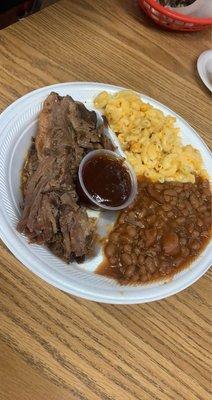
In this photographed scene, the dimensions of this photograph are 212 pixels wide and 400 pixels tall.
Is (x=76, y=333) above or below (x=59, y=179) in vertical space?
below

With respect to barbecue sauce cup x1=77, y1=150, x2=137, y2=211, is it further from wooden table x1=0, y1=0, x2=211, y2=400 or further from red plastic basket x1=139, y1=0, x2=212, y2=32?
red plastic basket x1=139, y1=0, x2=212, y2=32

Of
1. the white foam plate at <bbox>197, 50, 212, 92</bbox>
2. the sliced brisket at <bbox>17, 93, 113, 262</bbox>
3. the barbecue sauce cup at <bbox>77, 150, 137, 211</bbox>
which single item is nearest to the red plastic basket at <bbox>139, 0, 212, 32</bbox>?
the white foam plate at <bbox>197, 50, 212, 92</bbox>

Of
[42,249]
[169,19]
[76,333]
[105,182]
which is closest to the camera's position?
[76,333]

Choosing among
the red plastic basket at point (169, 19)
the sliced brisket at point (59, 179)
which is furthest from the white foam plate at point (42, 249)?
the red plastic basket at point (169, 19)

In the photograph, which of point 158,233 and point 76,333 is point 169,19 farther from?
point 76,333

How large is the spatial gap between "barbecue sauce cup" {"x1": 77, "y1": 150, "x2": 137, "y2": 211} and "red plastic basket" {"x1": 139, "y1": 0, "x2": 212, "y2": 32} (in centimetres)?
106

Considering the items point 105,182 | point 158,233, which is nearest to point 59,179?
point 105,182

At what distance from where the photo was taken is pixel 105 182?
1924 millimetres

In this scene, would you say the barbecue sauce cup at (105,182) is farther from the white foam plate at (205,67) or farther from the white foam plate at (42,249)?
the white foam plate at (205,67)

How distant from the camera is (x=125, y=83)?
2453 millimetres

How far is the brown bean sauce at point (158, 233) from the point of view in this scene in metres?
1.82

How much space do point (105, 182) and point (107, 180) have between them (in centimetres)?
1

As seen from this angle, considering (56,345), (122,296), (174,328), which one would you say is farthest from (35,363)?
(174,328)

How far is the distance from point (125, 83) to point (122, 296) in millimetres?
1222
